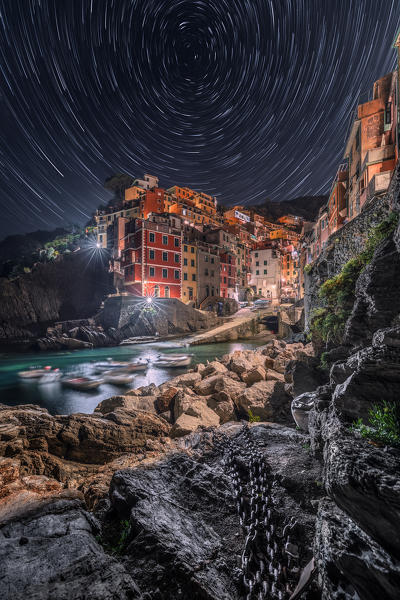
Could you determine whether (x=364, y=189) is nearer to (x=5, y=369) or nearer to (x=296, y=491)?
(x=296, y=491)

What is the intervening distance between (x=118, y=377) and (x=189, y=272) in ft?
105

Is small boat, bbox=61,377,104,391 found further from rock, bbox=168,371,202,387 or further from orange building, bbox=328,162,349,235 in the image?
orange building, bbox=328,162,349,235

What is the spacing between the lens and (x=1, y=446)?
5.57m

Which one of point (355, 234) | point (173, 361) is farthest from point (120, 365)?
point (355, 234)

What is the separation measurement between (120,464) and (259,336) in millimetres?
37487

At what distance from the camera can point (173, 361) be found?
85.1 feet

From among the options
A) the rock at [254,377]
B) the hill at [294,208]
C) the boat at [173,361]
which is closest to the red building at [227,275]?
the boat at [173,361]

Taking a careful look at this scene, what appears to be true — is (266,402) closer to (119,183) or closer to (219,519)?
(219,519)

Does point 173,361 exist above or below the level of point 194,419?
below

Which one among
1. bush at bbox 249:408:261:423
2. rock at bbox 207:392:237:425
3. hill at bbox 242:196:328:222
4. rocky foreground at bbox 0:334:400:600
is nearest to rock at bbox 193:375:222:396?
rock at bbox 207:392:237:425

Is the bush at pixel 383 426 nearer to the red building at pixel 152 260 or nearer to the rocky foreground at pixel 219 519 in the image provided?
the rocky foreground at pixel 219 519

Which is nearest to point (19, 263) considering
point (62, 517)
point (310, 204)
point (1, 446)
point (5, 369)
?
point (5, 369)

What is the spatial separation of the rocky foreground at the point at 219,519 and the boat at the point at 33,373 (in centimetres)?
1763

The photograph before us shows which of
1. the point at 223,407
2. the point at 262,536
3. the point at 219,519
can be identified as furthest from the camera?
the point at 223,407
